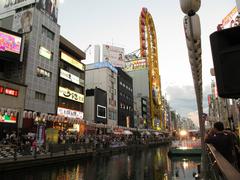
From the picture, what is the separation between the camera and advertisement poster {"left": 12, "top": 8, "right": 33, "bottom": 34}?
132 ft

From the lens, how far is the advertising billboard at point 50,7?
43094 millimetres

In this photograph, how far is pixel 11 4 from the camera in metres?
45.0

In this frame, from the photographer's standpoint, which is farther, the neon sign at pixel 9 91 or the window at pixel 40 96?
the window at pixel 40 96

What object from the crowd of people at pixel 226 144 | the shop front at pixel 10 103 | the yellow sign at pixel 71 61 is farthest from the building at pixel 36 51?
the crowd of people at pixel 226 144

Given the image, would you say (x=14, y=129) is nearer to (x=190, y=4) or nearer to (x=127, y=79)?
(x=190, y=4)

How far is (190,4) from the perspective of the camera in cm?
395

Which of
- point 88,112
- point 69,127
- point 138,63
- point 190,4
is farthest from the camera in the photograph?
point 138,63

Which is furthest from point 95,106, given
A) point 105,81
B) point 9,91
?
point 9,91

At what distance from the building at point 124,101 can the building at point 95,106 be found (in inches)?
491

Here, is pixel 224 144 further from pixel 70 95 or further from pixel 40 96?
pixel 70 95

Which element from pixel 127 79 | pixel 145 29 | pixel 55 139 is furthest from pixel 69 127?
pixel 145 29

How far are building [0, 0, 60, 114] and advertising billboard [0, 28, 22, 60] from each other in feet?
4.62

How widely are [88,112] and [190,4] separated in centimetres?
5460

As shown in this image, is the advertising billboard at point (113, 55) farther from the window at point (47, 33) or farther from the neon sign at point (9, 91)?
the neon sign at point (9, 91)
